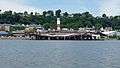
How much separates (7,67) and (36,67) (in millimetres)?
3243

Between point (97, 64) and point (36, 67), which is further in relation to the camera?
point (97, 64)

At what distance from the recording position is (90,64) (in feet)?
191

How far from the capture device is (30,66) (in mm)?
54938

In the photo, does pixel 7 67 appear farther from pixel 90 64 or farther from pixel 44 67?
pixel 90 64

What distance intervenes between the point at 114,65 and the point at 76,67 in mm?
5016

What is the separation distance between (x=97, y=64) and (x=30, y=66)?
8.55 metres

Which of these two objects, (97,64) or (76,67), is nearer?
(76,67)

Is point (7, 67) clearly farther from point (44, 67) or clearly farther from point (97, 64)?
point (97, 64)

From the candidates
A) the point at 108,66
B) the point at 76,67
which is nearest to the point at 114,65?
the point at 108,66

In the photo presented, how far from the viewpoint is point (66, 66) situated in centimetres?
5534

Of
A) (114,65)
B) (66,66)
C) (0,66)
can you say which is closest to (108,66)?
(114,65)

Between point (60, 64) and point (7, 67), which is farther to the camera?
point (60, 64)

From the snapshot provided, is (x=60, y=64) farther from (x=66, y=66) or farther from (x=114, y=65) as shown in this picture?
(x=114, y=65)

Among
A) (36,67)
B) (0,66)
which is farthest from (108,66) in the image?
(0,66)
